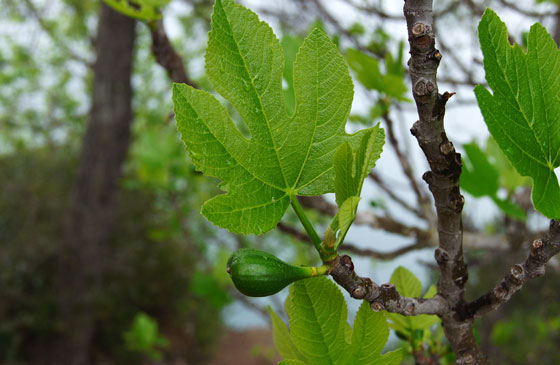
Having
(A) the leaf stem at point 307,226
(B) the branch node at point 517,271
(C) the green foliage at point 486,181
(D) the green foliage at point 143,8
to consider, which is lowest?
(B) the branch node at point 517,271

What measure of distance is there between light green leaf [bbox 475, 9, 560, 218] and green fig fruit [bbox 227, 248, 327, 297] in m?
0.14

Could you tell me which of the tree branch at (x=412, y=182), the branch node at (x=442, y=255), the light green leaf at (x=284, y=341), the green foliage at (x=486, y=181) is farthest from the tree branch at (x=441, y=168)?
the tree branch at (x=412, y=182)

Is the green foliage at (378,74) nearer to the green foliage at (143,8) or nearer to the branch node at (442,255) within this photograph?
the green foliage at (143,8)

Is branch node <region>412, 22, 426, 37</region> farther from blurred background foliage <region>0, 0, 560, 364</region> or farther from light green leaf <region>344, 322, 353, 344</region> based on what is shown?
blurred background foliage <region>0, 0, 560, 364</region>

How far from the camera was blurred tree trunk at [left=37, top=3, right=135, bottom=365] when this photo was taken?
376cm

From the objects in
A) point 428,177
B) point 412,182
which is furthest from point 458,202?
point 412,182

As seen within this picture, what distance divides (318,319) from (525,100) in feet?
0.57

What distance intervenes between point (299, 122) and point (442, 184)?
92 mm

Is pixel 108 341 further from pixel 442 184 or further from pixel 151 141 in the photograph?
pixel 442 184

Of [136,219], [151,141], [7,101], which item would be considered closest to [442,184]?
[151,141]

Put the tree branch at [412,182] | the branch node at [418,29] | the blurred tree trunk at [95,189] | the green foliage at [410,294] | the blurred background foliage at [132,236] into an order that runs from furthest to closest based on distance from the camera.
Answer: the blurred tree trunk at [95,189]
the blurred background foliage at [132,236]
the tree branch at [412,182]
the green foliage at [410,294]
the branch node at [418,29]

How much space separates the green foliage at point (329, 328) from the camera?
287 millimetres

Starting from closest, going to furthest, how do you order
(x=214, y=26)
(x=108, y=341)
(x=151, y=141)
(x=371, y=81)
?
(x=214, y=26)
(x=371, y=81)
(x=151, y=141)
(x=108, y=341)

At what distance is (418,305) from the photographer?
31cm
